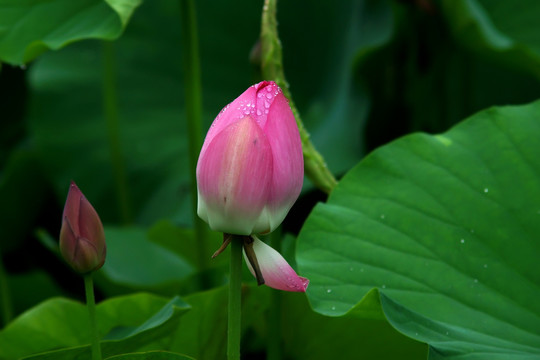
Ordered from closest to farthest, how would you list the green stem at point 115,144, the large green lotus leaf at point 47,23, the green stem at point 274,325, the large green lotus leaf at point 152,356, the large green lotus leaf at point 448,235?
the large green lotus leaf at point 152,356 → the large green lotus leaf at point 448,235 → the green stem at point 274,325 → the large green lotus leaf at point 47,23 → the green stem at point 115,144

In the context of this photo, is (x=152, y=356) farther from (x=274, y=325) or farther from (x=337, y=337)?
(x=337, y=337)

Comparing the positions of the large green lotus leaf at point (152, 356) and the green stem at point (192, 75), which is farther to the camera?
the green stem at point (192, 75)

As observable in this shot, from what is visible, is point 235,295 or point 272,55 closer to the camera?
point 235,295

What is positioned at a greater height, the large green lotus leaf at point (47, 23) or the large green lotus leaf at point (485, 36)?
the large green lotus leaf at point (47, 23)

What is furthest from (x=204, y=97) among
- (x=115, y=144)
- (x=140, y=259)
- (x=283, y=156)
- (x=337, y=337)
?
(x=283, y=156)

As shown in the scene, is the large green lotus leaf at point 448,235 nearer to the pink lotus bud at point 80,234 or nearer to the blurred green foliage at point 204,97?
the pink lotus bud at point 80,234

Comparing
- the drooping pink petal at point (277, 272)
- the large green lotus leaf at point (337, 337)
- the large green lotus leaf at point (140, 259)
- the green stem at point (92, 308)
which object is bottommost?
the large green lotus leaf at point (140, 259)

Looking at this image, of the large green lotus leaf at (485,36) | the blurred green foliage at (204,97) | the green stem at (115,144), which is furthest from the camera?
the green stem at (115,144)

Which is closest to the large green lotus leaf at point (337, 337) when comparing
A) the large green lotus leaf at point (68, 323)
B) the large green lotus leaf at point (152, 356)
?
the large green lotus leaf at point (68, 323)
